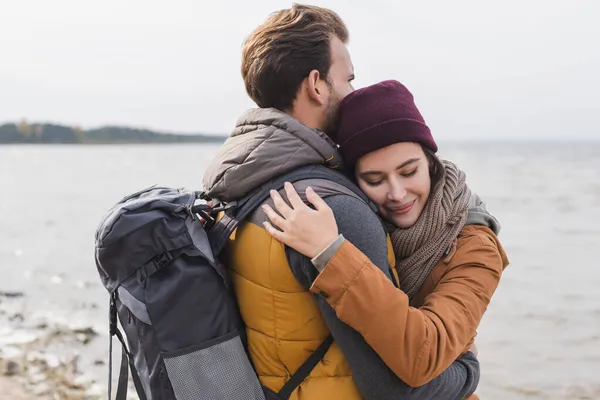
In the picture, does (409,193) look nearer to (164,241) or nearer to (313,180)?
(313,180)

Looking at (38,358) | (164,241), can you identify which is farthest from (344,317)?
(38,358)

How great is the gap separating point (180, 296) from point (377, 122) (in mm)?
1103

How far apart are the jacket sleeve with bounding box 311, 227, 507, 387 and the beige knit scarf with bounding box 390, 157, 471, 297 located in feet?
0.95

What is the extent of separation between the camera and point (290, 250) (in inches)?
87.2

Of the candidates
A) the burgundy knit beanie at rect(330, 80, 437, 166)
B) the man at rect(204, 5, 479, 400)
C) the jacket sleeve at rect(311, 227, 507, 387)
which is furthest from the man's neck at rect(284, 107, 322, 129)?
the jacket sleeve at rect(311, 227, 507, 387)

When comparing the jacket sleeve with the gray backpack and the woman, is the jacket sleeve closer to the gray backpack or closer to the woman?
the woman

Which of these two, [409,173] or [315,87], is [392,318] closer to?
[409,173]

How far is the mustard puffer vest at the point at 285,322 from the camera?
226cm

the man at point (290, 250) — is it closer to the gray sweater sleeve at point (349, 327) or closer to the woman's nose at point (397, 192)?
the gray sweater sleeve at point (349, 327)

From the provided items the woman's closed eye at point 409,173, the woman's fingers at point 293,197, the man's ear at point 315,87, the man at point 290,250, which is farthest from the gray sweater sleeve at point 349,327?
the man's ear at point 315,87

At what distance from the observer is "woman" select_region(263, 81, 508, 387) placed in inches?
82.2

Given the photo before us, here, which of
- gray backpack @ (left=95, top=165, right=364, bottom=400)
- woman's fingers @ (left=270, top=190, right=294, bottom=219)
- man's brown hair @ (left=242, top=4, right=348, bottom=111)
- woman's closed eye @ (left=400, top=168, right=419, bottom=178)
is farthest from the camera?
woman's closed eye @ (left=400, top=168, right=419, bottom=178)

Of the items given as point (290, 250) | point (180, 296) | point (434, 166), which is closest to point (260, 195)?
point (290, 250)

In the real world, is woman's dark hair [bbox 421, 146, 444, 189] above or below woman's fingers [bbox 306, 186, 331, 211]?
below
